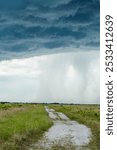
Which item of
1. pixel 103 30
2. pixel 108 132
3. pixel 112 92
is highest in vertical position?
pixel 103 30

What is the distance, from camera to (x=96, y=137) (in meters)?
24.5

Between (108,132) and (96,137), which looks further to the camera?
(96,137)

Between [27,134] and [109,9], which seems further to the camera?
[27,134]

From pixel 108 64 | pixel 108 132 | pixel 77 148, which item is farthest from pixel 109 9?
pixel 77 148

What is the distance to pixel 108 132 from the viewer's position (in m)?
12.0

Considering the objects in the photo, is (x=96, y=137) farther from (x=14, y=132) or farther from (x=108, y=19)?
(x=108, y=19)

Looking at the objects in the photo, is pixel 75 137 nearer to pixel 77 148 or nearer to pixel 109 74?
pixel 77 148

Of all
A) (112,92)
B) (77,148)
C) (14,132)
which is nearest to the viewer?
(112,92)

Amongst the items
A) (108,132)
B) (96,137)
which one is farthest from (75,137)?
(108,132)

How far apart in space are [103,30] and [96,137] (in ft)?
43.9

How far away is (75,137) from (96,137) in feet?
3.42

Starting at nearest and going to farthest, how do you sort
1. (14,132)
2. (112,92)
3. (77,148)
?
(112,92) → (77,148) → (14,132)

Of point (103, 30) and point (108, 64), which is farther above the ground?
point (103, 30)

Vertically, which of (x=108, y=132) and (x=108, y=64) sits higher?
(x=108, y=64)
